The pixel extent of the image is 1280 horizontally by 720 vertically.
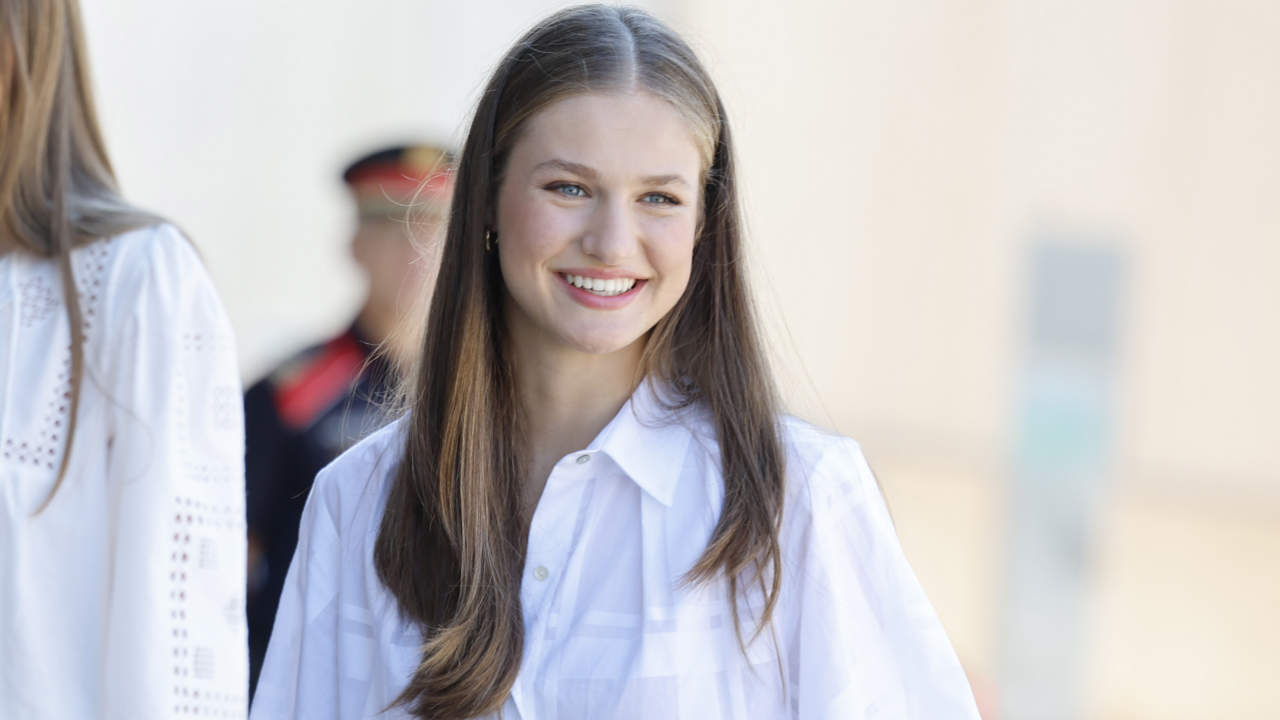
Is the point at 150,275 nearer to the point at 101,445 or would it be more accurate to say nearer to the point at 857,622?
the point at 101,445

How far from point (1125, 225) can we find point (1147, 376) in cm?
108

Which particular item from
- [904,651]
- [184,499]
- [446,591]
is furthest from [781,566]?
[184,499]

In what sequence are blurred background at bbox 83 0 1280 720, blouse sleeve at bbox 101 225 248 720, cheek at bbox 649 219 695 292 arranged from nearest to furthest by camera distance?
blouse sleeve at bbox 101 225 248 720 → cheek at bbox 649 219 695 292 → blurred background at bbox 83 0 1280 720

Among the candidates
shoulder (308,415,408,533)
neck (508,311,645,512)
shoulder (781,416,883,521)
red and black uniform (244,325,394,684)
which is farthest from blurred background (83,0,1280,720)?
shoulder (781,416,883,521)

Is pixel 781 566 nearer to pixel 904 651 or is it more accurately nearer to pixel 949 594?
pixel 904 651

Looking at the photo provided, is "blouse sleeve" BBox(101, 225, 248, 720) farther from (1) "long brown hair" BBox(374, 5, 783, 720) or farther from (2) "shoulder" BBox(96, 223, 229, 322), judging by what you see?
(1) "long brown hair" BBox(374, 5, 783, 720)

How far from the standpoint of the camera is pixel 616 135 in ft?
6.49

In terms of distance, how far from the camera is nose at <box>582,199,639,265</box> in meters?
1.95

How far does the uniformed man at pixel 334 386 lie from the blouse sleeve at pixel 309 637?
124 centimetres

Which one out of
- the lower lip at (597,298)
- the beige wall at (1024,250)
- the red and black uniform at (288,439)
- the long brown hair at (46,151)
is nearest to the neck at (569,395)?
the lower lip at (597,298)

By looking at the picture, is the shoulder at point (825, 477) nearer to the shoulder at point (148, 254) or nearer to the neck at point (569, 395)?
the neck at point (569, 395)

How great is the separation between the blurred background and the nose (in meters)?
4.79

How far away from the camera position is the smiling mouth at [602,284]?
6.54ft

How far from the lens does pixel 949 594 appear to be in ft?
36.0
